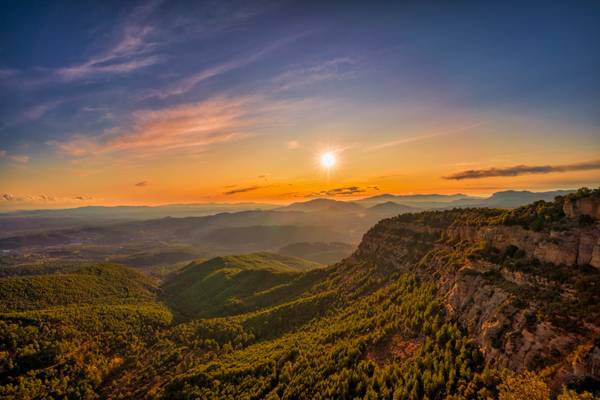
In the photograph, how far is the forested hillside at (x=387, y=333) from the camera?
3859cm

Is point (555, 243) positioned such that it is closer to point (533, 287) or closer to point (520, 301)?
point (533, 287)

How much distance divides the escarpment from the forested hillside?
9.2 inches

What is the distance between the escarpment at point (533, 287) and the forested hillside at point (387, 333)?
234mm

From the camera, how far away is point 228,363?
94125 millimetres

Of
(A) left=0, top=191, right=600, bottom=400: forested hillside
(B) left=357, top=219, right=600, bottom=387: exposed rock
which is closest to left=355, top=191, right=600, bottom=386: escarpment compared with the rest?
(B) left=357, top=219, right=600, bottom=387: exposed rock

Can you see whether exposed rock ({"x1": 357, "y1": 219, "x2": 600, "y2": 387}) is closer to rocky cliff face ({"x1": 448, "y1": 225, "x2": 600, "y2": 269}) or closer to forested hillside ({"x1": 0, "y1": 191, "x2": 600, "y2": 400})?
rocky cliff face ({"x1": 448, "y1": 225, "x2": 600, "y2": 269})

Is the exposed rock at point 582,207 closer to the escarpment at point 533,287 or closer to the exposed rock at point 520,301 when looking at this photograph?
the escarpment at point 533,287

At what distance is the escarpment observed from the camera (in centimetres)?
3503

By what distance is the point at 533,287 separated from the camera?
4672cm

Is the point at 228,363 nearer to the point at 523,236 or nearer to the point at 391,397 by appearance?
the point at 391,397

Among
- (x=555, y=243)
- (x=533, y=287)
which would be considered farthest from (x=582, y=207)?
(x=533, y=287)

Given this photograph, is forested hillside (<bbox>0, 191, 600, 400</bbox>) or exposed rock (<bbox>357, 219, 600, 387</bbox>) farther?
forested hillside (<bbox>0, 191, 600, 400</bbox>)

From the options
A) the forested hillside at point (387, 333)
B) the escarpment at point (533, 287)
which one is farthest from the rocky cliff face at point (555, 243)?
the forested hillside at point (387, 333)

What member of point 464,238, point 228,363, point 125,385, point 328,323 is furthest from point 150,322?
point 464,238
